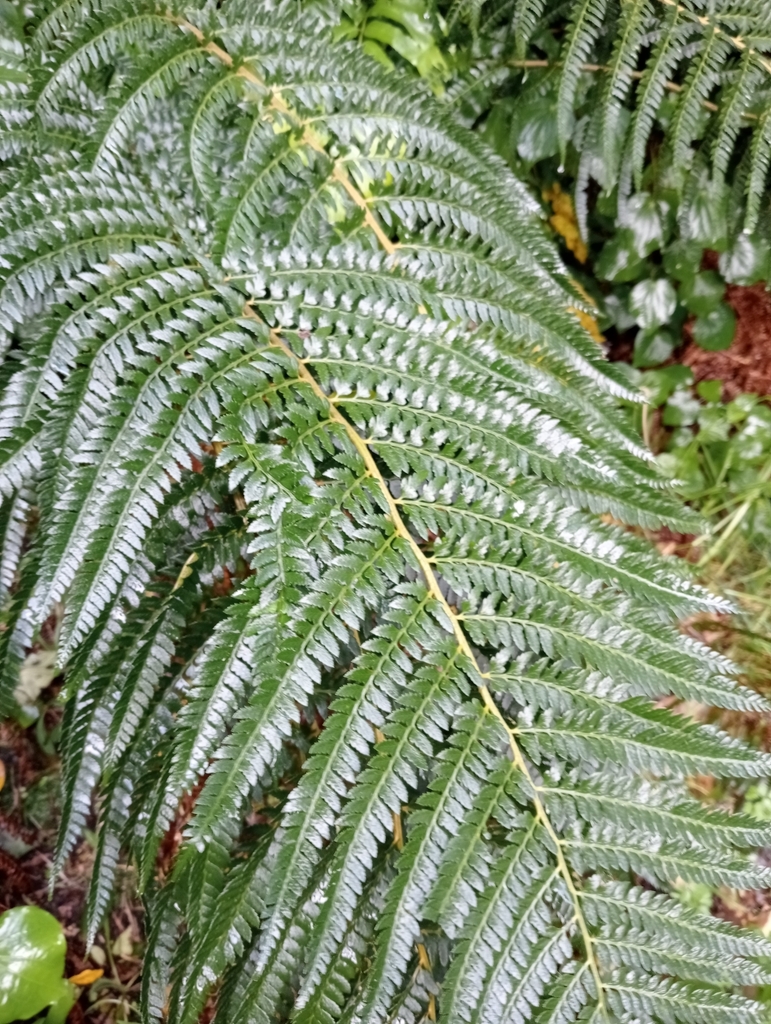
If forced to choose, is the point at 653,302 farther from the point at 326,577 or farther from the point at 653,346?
the point at 326,577

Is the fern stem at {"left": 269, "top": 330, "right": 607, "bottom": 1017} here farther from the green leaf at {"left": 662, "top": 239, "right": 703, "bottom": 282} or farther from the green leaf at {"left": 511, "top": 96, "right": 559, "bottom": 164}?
the green leaf at {"left": 662, "top": 239, "right": 703, "bottom": 282}

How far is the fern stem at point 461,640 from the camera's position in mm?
892

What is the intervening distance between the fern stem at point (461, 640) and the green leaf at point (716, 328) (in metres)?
1.75

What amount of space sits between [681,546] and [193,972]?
1.97 m

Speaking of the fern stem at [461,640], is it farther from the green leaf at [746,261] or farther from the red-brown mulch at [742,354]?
the red-brown mulch at [742,354]

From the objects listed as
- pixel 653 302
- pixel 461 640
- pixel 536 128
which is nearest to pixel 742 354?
pixel 653 302

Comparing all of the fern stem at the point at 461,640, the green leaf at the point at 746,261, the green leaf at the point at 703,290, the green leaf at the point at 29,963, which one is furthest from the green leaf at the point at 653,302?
the green leaf at the point at 29,963

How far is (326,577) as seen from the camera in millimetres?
909

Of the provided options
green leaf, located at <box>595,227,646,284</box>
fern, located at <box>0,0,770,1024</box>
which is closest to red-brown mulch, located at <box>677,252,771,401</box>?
green leaf, located at <box>595,227,646,284</box>

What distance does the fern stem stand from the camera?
892mm

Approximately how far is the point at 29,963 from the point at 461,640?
1.50 metres

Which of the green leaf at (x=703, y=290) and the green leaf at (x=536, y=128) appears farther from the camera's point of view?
the green leaf at (x=703, y=290)

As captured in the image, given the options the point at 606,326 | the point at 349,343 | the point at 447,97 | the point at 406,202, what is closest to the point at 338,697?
the point at 349,343

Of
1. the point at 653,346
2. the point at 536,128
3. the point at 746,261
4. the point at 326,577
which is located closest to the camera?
the point at 326,577
